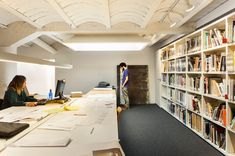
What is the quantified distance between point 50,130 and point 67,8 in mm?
2133

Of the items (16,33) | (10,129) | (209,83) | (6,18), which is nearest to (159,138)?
(209,83)

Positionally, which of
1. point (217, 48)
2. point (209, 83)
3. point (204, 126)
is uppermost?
point (217, 48)

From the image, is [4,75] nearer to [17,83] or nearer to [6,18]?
[6,18]

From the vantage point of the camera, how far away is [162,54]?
6754mm

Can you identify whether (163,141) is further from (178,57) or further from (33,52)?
(33,52)

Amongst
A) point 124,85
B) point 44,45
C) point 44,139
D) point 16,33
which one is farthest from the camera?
point 124,85

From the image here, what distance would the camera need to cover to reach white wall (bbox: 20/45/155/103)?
7859mm

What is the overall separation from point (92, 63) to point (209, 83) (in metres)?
5.13

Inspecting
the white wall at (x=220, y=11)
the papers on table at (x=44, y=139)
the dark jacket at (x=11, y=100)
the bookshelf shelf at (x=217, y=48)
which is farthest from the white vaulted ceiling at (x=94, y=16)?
the papers on table at (x=44, y=139)

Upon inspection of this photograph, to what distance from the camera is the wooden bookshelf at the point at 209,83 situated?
9.70 ft

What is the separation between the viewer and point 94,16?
3805mm

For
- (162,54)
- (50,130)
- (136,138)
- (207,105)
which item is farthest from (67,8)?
(162,54)

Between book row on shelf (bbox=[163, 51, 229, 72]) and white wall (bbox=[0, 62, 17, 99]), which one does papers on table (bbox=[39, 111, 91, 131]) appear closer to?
book row on shelf (bbox=[163, 51, 229, 72])

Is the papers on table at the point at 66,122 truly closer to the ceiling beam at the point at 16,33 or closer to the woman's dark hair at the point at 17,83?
the woman's dark hair at the point at 17,83
